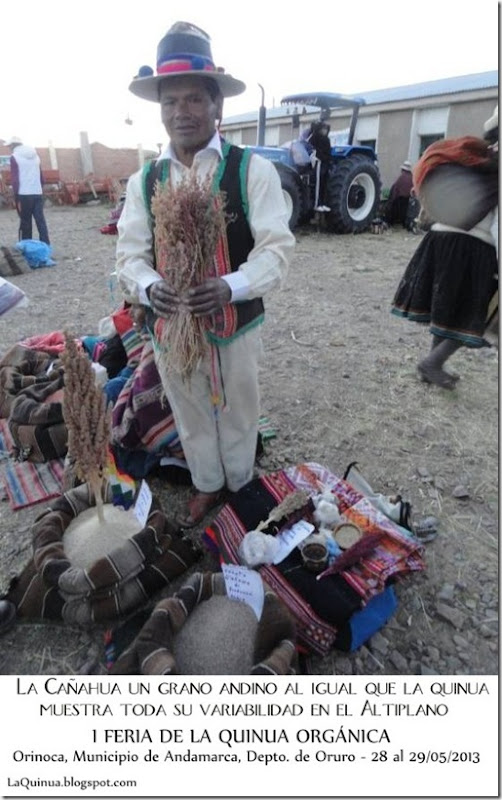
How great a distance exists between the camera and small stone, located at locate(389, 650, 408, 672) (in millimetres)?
1838

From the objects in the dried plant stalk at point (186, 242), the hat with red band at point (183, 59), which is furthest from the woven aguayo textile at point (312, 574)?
the hat with red band at point (183, 59)

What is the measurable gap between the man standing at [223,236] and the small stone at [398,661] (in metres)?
1.18

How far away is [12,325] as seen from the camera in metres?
5.34

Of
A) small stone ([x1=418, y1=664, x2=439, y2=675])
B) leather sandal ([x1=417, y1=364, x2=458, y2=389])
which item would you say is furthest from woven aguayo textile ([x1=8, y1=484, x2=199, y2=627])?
leather sandal ([x1=417, y1=364, x2=458, y2=389])

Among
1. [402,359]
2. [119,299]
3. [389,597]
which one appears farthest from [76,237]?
[389,597]

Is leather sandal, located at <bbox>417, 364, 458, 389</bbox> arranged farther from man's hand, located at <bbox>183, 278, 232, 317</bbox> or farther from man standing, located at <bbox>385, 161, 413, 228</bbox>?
man standing, located at <bbox>385, 161, 413, 228</bbox>

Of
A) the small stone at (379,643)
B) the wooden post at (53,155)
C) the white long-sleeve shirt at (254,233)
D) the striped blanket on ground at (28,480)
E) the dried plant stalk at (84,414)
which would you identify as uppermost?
the wooden post at (53,155)

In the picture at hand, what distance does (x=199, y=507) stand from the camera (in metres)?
2.54

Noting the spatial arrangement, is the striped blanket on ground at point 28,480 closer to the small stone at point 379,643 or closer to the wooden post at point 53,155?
the small stone at point 379,643

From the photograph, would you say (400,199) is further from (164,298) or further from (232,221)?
(164,298)

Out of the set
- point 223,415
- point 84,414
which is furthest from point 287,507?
point 84,414

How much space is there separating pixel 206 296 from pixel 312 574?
1.16 meters

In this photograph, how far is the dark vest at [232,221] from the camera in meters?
1.97

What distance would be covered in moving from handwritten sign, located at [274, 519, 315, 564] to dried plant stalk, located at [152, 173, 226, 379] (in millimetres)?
834
